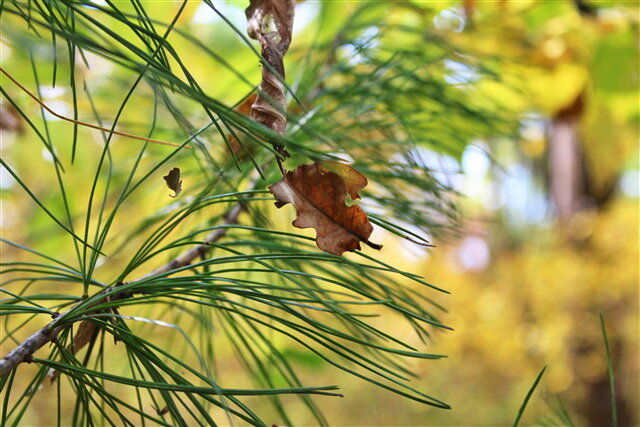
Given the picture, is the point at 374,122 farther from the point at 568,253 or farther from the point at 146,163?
the point at 568,253

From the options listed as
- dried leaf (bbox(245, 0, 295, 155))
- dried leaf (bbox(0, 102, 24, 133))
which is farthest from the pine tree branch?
dried leaf (bbox(0, 102, 24, 133))

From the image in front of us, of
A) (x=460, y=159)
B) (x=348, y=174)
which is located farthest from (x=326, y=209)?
(x=460, y=159)

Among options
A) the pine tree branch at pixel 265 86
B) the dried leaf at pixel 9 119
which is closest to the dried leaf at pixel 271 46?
the pine tree branch at pixel 265 86

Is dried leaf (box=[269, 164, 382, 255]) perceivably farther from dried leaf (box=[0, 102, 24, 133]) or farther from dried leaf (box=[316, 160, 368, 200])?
dried leaf (box=[0, 102, 24, 133])

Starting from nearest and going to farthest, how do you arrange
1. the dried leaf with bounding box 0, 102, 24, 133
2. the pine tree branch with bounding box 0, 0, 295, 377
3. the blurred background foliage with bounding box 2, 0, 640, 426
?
1. the pine tree branch with bounding box 0, 0, 295, 377
2. the blurred background foliage with bounding box 2, 0, 640, 426
3. the dried leaf with bounding box 0, 102, 24, 133

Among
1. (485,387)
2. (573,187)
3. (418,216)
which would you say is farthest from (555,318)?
(418,216)

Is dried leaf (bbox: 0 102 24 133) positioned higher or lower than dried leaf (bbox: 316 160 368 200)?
higher
